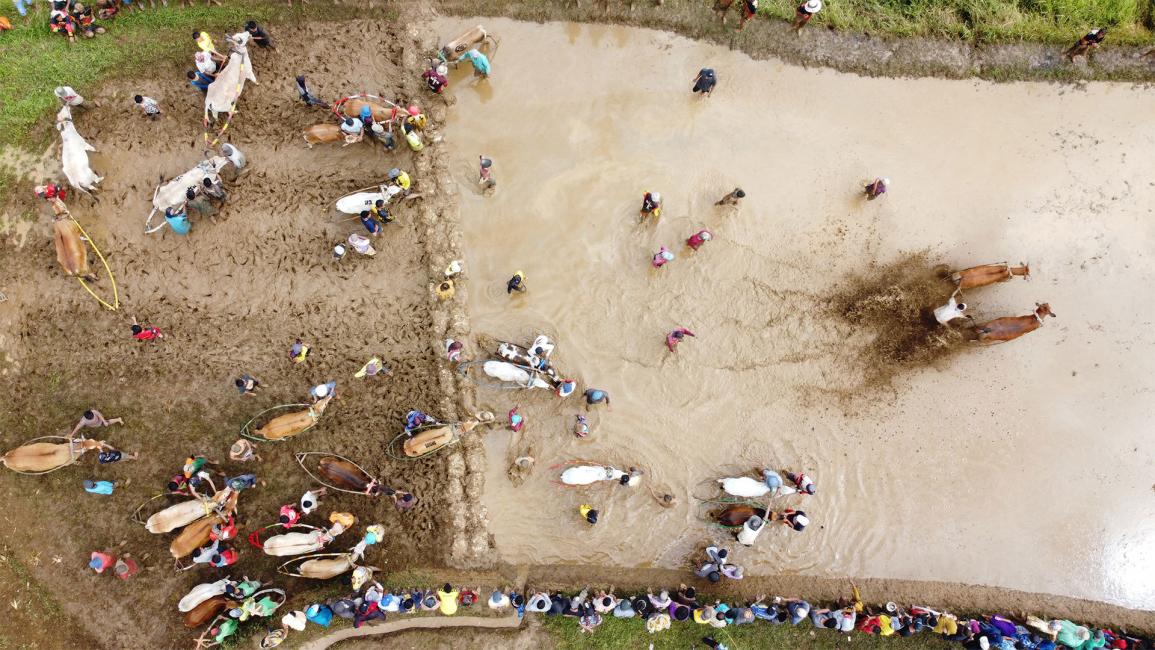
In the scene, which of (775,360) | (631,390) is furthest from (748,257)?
(631,390)

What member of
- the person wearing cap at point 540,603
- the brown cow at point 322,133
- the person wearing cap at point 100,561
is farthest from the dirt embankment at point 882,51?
the person wearing cap at point 100,561

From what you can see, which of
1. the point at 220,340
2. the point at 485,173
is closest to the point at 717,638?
the point at 485,173

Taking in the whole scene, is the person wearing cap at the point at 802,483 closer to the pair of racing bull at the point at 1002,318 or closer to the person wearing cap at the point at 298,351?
the pair of racing bull at the point at 1002,318

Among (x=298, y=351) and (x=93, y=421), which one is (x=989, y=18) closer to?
(x=298, y=351)

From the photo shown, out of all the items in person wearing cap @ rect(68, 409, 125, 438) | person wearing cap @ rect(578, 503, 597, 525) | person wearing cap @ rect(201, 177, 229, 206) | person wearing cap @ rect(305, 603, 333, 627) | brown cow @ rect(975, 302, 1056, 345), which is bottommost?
person wearing cap @ rect(305, 603, 333, 627)

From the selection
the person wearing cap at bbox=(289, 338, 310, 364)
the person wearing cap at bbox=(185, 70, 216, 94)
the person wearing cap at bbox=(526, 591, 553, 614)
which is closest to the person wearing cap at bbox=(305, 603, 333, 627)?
the person wearing cap at bbox=(526, 591, 553, 614)

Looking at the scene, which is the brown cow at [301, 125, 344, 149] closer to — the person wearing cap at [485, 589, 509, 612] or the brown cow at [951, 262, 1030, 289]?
the person wearing cap at [485, 589, 509, 612]

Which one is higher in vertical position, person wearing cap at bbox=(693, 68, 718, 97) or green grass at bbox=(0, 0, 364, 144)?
person wearing cap at bbox=(693, 68, 718, 97)
